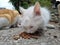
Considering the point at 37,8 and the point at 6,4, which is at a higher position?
the point at 37,8

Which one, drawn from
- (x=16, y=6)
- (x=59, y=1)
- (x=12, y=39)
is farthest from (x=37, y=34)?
(x=59, y=1)

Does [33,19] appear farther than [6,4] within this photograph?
No

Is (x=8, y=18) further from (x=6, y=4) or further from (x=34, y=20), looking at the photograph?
(x=6, y=4)

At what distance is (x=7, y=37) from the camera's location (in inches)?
132

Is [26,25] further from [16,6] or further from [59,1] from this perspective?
[59,1]

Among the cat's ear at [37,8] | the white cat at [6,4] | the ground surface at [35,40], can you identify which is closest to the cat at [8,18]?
the ground surface at [35,40]

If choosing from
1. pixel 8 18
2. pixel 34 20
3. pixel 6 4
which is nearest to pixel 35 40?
pixel 34 20

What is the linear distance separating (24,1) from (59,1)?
1.53m

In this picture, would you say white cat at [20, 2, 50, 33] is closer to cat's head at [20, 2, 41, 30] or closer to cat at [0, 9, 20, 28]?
cat's head at [20, 2, 41, 30]

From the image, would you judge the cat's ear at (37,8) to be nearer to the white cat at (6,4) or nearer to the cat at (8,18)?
the cat at (8,18)

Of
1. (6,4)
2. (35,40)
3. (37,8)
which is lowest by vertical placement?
(35,40)

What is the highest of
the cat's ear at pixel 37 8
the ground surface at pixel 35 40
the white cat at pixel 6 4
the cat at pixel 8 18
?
the cat's ear at pixel 37 8

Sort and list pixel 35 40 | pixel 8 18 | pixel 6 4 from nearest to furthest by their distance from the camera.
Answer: pixel 35 40, pixel 8 18, pixel 6 4

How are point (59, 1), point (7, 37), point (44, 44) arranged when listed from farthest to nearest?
point (59, 1) → point (7, 37) → point (44, 44)
